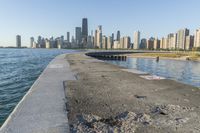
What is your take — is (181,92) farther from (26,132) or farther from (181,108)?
(26,132)

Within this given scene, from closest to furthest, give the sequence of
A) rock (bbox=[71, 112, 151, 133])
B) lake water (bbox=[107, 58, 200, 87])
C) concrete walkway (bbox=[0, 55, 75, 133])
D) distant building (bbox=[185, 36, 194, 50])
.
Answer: concrete walkway (bbox=[0, 55, 75, 133]) < rock (bbox=[71, 112, 151, 133]) < lake water (bbox=[107, 58, 200, 87]) < distant building (bbox=[185, 36, 194, 50])

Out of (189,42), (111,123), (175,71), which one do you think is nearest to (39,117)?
(111,123)

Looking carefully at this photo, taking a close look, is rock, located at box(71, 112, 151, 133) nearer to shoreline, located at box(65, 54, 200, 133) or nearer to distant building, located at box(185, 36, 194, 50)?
shoreline, located at box(65, 54, 200, 133)

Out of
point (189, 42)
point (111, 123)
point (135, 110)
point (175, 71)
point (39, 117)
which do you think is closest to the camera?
point (111, 123)

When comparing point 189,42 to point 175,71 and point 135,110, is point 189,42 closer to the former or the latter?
point 175,71

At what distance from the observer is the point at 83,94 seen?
7.17 m

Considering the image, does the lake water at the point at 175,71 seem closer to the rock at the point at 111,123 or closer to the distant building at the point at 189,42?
the rock at the point at 111,123

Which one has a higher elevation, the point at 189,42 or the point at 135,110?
the point at 189,42

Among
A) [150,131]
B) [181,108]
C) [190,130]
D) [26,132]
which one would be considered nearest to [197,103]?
[181,108]

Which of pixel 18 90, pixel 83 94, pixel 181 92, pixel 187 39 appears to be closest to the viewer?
pixel 83 94

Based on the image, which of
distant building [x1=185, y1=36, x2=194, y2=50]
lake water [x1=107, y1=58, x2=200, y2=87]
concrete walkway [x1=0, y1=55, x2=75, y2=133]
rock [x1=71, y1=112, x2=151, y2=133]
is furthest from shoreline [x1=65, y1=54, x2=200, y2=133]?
distant building [x1=185, y1=36, x2=194, y2=50]

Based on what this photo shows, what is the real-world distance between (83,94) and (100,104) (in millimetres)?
1403

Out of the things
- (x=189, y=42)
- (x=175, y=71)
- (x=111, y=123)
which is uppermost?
(x=189, y=42)

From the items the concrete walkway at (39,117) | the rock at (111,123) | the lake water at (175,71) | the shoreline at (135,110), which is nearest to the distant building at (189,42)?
the lake water at (175,71)
